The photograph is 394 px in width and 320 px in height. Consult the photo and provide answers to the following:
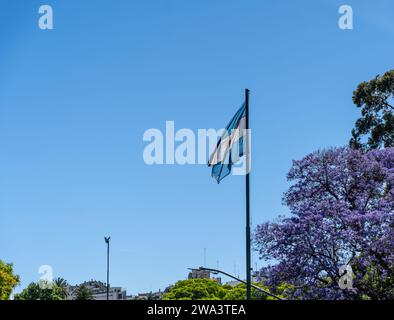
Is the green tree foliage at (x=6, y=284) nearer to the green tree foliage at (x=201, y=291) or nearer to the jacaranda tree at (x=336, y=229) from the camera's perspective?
Answer: the green tree foliage at (x=201, y=291)

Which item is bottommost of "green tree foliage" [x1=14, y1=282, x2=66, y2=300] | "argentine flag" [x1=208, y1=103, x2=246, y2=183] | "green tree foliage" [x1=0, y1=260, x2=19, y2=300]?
"green tree foliage" [x1=14, y1=282, x2=66, y2=300]

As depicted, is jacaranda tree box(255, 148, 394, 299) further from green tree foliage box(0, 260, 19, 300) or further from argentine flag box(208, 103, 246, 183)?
green tree foliage box(0, 260, 19, 300)

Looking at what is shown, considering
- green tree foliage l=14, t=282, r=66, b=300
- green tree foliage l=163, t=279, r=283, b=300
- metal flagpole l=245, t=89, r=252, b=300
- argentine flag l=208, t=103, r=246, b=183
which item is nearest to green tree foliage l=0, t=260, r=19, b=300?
green tree foliage l=163, t=279, r=283, b=300

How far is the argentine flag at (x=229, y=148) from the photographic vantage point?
21.6 meters

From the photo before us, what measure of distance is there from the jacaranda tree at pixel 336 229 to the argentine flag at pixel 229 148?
16.1 meters

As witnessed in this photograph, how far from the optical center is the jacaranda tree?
120 ft

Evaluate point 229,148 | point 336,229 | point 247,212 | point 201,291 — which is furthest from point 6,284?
point 247,212

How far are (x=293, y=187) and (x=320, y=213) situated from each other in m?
3.26

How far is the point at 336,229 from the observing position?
37688 millimetres

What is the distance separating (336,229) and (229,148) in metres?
17.7

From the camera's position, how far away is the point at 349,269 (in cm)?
3628

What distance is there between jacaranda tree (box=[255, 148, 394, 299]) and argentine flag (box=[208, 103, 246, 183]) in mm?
16079
